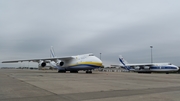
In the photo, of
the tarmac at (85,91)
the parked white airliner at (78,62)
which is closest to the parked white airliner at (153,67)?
the parked white airliner at (78,62)

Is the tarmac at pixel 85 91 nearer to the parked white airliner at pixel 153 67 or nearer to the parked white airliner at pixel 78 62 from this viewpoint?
the parked white airliner at pixel 78 62

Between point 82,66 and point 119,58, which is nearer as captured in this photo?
point 82,66

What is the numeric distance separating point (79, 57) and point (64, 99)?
92.8ft

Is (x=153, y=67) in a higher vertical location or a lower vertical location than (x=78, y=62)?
lower

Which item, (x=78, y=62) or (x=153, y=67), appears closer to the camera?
(x=78, y=62)

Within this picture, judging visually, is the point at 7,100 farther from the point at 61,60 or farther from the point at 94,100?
the point at 61,60

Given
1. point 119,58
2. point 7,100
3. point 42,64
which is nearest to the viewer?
point 7,100

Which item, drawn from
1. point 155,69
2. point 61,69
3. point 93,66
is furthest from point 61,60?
point 155,69

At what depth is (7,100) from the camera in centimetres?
558

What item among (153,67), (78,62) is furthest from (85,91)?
(153,67)

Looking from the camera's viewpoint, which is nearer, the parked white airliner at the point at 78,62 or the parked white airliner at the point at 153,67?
the parked white airliner at the point at 78,62

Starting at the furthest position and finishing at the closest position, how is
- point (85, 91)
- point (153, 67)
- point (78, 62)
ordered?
point (153, 67) < point (78, 62) < point (85, 91)

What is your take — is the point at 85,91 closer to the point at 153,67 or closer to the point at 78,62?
the point at 78,62

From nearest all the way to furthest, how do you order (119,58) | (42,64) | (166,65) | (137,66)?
1. (42,64)
2. (166,65)
3. (137,66)
4. (119,58)
